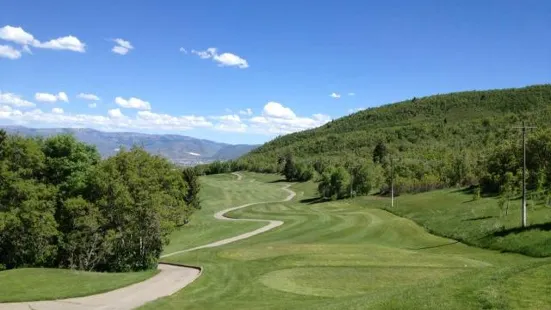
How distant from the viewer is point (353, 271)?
90.1 ft

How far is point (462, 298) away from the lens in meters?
13.1

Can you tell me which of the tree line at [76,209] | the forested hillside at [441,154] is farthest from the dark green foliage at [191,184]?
the tree line at [76,209]

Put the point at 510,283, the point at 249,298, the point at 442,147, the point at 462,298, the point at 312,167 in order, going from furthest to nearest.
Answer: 1. the point at 312,167
2. the point at 442,147
3. the point at 249,298
4. the point at 510,283
5. the point at 462,298

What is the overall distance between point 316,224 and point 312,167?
96.2m

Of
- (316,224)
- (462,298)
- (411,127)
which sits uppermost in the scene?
(411,127)

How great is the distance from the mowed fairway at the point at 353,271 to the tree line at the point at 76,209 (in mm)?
4660

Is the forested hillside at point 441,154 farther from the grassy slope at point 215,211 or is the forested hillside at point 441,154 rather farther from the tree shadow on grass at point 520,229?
the grassy slope at point 215,211

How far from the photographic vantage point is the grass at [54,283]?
2225 cm

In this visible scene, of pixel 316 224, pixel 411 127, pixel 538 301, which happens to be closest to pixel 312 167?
pixel 411 127

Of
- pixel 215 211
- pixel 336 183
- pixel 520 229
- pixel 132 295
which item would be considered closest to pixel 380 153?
pixel 336 183

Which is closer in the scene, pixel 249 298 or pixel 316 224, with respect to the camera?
pixel 249 298

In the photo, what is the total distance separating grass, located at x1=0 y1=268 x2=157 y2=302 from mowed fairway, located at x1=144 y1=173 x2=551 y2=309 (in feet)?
12.8

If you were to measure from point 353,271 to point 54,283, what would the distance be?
15.5 metres

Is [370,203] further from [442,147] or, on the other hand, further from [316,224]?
[442,147]
